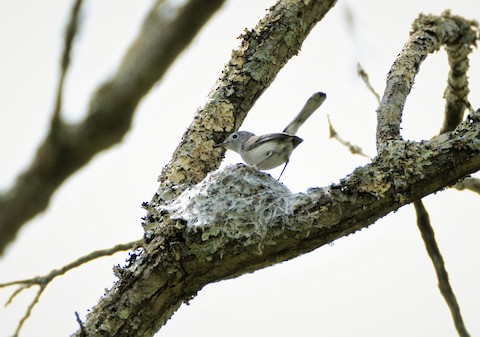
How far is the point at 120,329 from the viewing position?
7.97 feet

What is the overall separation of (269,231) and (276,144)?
2078 millimetres

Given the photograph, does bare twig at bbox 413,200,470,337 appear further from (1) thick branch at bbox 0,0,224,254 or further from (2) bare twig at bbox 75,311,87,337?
(1) thick branch at bbox 0,0,224,254

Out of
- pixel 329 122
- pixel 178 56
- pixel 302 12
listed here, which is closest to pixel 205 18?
pixel 178 56

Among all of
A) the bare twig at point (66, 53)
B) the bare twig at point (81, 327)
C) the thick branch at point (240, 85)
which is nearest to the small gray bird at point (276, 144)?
the thick branch at point (240, 85)

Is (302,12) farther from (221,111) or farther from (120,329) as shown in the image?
(120,329)

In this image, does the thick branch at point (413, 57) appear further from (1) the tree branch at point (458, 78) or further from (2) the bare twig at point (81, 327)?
(2) the bare twig at point (81, 327)

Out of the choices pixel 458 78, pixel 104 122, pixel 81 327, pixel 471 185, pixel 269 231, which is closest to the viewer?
pixel 104 122

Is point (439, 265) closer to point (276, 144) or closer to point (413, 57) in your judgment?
point (413, 57)

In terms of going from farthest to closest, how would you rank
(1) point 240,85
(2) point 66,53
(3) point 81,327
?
(1) point 240,85
(3) point 81,327
(2) point 66,53

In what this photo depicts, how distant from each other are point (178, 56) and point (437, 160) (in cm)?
160

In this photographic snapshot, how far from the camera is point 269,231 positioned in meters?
2.49

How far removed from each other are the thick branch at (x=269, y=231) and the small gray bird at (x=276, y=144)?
5.95ft

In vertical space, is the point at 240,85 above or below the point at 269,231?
above

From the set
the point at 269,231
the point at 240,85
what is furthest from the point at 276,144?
the point at 269,231
